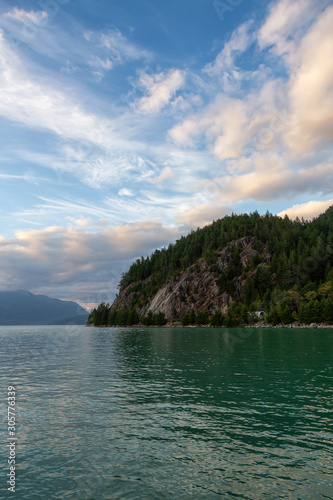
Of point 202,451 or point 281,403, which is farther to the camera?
point 281,403

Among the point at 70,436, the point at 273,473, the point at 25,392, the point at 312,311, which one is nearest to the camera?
the point at 273,473

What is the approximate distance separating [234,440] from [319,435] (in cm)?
617

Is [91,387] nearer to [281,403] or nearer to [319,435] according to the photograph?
[281,403]

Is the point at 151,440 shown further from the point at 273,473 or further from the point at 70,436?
the point at 273,473

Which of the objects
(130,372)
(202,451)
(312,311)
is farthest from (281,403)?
(312,311)

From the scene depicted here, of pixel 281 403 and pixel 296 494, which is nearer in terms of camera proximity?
pixel 296 494

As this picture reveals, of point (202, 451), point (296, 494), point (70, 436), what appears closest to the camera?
point (296, 494)

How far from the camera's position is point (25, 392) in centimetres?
3697

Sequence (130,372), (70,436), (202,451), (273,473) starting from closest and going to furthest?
(273,473)
(202,451)
(70,436)
(130,372)

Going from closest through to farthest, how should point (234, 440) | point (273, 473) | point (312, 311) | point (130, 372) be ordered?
1. point (273, 473)
2. point (234, 440)
3. point (130, 372)
4. point (312, 311)

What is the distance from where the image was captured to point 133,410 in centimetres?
2941

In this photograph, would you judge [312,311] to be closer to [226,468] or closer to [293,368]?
[293,368]

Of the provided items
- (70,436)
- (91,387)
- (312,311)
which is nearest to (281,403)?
(70,436)

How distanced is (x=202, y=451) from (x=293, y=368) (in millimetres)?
34945
